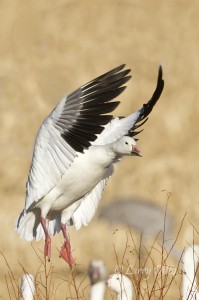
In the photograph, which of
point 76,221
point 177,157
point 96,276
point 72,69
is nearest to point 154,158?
point 177,157

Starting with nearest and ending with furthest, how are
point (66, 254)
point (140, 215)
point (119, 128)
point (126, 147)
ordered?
1. point (126, 147)
2. point (66, 254)
3. point (119, 128)
4. point (140, 215)

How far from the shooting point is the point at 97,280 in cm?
913

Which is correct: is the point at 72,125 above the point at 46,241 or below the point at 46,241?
above

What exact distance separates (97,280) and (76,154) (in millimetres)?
2068

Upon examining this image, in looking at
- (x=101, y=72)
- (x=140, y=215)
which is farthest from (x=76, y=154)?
(x=101, y=72)

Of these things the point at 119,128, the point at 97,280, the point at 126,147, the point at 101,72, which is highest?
the point at 101,72

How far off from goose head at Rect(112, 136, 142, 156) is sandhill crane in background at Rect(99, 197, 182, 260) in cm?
567

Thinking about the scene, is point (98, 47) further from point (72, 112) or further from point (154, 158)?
point (72, 112)

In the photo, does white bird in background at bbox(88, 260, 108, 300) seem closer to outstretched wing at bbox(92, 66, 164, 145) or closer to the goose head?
outstretched wing at bbox(92, 66, 164, 145)

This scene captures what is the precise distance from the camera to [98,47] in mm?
13688

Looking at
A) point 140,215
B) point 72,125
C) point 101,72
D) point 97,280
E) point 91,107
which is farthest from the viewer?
point 101,72

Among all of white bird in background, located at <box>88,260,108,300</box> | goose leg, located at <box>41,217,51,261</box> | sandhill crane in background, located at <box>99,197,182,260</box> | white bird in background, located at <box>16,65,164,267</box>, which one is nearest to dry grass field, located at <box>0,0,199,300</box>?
sandhill crane in background, located at <box>99,197,182,260</box>

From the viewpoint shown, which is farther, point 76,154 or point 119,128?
point 119,128

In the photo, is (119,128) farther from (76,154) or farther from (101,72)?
(101,72)
